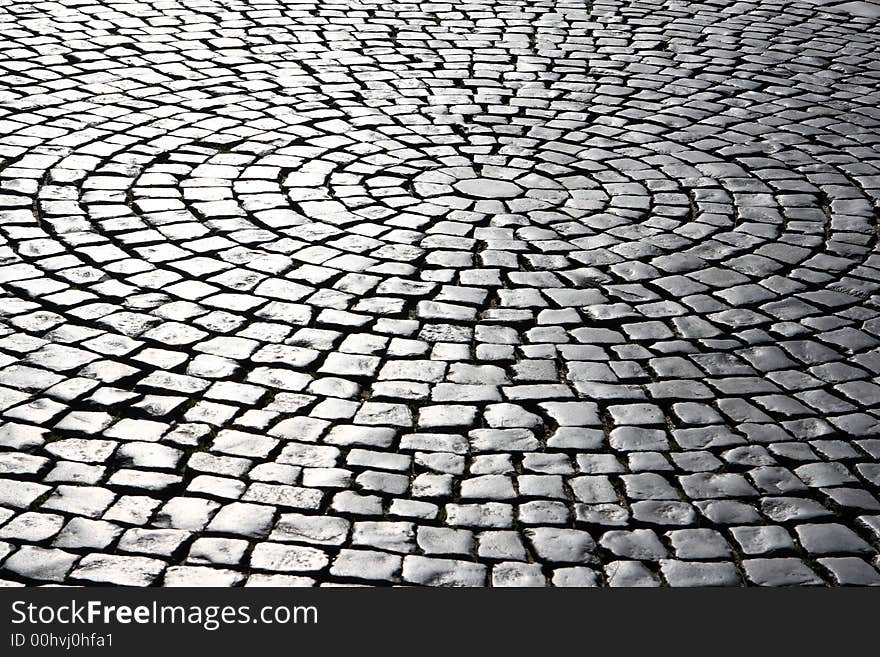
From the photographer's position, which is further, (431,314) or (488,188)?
(488,188)

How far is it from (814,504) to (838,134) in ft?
13.1

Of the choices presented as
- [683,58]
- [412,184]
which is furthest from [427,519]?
[683,58]

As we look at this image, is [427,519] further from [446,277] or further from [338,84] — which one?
[338,84]

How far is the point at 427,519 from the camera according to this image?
376 centimetres

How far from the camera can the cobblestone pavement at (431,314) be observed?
3.71 metres

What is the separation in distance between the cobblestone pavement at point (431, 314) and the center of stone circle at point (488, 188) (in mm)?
47

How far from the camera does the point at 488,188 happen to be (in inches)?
246

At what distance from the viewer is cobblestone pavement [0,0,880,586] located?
371 cm

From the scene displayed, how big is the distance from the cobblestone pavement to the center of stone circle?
0.16ft

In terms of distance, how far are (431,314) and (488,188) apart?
1451 mm

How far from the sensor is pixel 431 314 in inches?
198

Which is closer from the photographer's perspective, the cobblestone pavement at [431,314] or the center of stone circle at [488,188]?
the cobblestone pavement at [431,314]

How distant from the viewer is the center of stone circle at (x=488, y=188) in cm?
618

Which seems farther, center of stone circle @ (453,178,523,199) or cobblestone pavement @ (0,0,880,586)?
center of stone circle @ (453,178,523,199)
